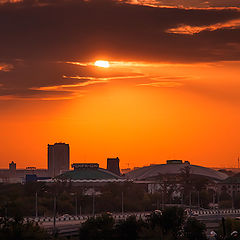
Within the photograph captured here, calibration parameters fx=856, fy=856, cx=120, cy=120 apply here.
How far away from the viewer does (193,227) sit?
168 meters

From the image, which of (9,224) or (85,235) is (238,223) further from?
(9,224)

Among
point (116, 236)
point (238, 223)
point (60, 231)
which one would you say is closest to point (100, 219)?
point (116, 236)

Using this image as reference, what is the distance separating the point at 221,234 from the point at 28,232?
48.8 m

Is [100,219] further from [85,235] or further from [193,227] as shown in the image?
[193,227]

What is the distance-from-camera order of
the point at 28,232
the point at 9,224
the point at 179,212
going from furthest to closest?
the point at 179,212 < the point at 9,224 < the point at 28,232

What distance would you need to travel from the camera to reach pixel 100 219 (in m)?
168

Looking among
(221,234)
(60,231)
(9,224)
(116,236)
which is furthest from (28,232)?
(221,234)

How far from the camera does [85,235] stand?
16425 cm

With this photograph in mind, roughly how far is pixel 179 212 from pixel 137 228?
54.8 feet

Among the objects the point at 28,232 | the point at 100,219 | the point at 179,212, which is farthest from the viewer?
the point at 179,212

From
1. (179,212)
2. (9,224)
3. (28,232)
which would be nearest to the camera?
(28,232)

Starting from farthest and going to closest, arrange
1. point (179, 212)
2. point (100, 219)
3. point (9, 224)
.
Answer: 1. point (179, 212)
2. point (100, 219)
3. point (9, 224)

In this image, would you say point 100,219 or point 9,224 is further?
point 100,219

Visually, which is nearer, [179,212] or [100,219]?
[100,219]
